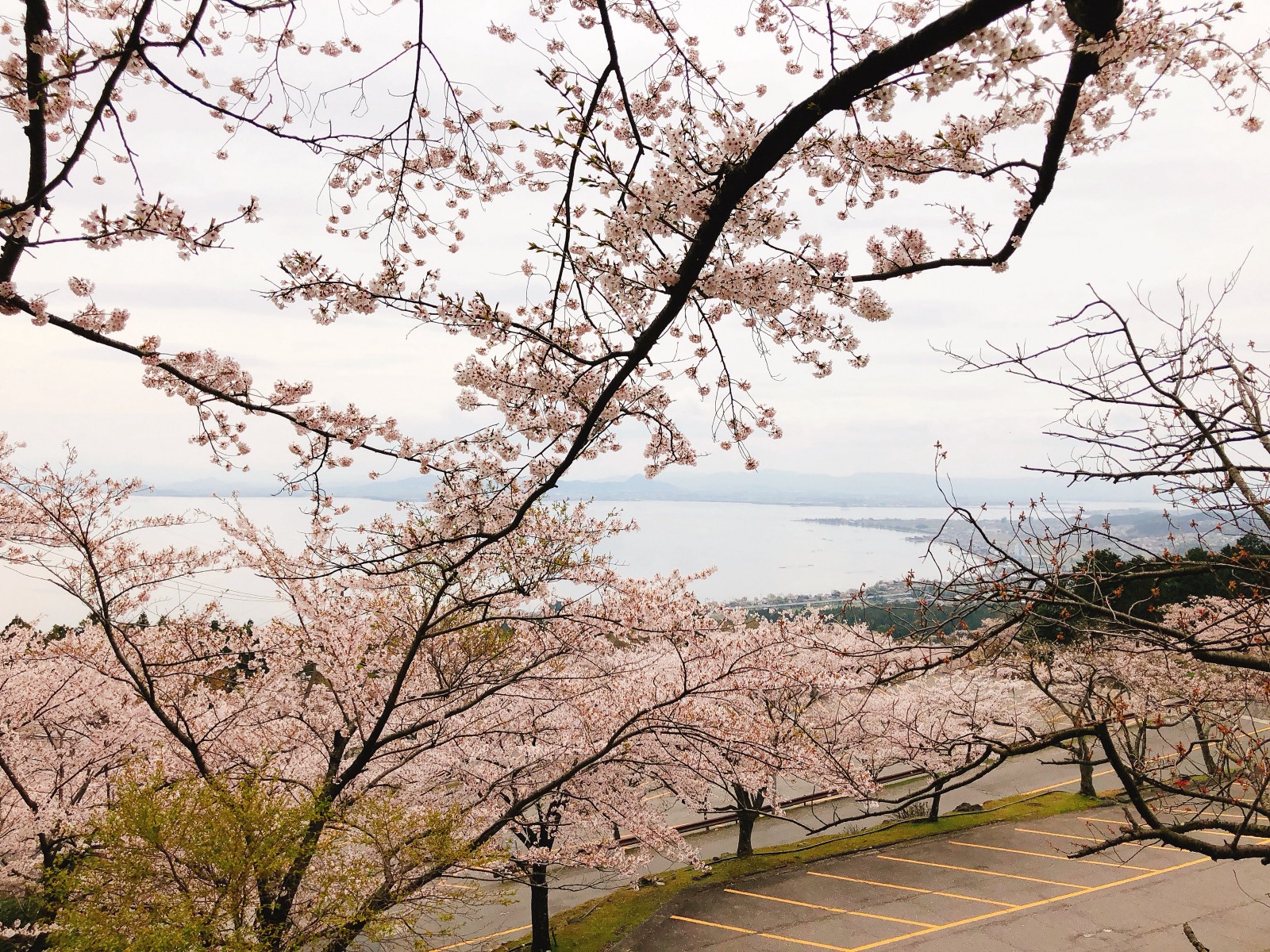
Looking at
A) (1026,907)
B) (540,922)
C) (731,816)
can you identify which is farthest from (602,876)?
(1026,907)

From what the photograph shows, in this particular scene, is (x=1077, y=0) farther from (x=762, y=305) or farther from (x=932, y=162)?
(x=762, y=305)

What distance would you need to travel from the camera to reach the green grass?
10.4m

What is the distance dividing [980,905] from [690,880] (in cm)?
500

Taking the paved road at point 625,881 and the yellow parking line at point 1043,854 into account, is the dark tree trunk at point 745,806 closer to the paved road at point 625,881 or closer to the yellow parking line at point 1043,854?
the paved road at point 625,881

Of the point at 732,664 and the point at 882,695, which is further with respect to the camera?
the point at 882,695

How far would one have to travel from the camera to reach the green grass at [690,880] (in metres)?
10.4

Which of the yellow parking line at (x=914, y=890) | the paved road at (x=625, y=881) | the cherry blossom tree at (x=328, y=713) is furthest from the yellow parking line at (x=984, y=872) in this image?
the cherry blossom tree at (x=328, y=713)

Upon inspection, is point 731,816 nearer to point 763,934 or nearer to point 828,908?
point 828,908

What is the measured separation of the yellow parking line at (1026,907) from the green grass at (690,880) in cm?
143

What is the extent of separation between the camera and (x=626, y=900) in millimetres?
11602

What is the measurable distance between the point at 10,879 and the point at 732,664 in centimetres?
1283

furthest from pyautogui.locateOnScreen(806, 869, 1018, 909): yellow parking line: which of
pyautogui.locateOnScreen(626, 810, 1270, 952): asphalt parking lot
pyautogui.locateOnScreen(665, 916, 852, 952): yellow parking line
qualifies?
pyautogui.locateOnScreen(665, 916, 852, 952): yellow parking line

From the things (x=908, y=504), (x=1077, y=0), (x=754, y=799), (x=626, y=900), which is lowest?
(x=626, y=900)

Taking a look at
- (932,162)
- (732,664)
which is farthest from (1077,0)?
(732,664)
